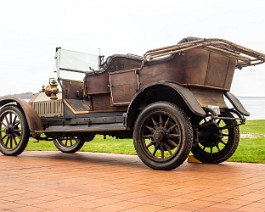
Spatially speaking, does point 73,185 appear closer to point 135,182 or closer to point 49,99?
point 135,182

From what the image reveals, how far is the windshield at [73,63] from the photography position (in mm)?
7953

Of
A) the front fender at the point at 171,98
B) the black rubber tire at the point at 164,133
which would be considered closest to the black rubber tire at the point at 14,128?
the front fender at the point at 171,98

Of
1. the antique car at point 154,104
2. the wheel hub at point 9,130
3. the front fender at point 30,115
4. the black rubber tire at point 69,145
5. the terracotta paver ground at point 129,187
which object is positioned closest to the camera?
the terracotta paver ground at point 129,187

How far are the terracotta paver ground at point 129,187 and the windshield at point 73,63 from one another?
238cm

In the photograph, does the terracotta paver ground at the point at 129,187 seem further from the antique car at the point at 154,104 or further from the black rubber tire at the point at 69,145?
the black rubber tire at the point at 69,145

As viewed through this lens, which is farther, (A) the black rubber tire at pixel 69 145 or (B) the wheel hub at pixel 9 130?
(A) the black rubber tire at pixel 69 145

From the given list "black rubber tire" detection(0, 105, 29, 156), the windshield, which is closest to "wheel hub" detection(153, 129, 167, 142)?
the windshield

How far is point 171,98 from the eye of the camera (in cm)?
616

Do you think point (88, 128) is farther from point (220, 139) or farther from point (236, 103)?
point (236, 103)

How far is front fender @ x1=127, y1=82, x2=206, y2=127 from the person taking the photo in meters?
5.37

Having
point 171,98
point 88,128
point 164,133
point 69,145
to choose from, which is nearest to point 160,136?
point 164,133

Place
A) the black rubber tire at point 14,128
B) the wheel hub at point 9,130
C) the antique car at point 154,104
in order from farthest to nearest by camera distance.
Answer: the wheel hub at point 9,130 < the black rubber tire at point 14,128 < the antique car at point 154,104

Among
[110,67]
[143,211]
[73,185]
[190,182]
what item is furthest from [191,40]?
[143,211]

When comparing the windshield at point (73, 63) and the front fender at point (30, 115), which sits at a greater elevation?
the windshield at point (73, 63)
